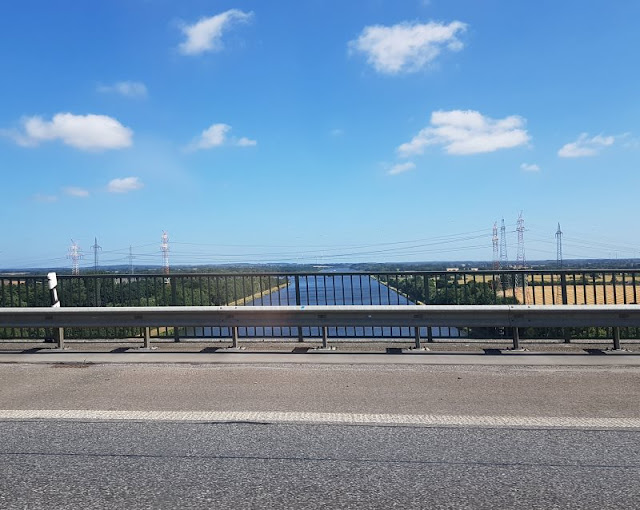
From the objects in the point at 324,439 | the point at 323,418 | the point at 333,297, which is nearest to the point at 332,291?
the point at 333,297

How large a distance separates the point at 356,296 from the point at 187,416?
485cm

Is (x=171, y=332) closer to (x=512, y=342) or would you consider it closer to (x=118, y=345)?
(x=118, y=345)

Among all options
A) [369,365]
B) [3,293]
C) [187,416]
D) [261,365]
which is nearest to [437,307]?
[369,365]

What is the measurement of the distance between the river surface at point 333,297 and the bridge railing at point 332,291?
2 cm

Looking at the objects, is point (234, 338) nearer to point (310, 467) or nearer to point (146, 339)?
point (146, 339)

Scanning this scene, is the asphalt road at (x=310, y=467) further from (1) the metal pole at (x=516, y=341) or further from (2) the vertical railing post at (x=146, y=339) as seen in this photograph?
(2) the vertical railing post at (x=146, y=339)

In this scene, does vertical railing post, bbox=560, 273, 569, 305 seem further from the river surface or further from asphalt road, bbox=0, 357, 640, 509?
asphalt road, bbox=0, 357, 640, 509

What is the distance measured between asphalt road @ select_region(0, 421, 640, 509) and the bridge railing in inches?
174

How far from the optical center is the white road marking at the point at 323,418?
5270 mm

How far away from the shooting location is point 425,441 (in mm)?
4816

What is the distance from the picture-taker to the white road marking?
5270 millimetres

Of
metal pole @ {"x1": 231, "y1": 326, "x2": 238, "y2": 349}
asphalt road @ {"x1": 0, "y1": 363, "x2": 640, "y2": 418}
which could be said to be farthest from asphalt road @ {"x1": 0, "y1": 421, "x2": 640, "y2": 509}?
metal pole @ {"x1": 231, "y1": 326, "x2": 238, "y2": 349}

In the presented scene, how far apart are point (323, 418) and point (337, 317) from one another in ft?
11.1

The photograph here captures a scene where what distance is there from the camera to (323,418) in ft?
18.1
